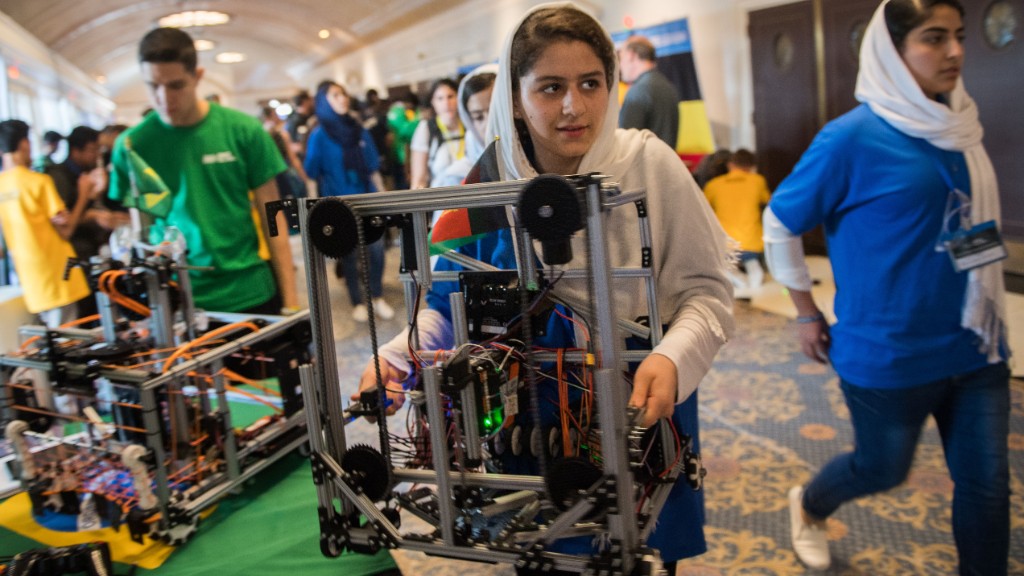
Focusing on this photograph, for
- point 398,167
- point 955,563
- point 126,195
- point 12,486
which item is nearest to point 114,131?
point 398,167

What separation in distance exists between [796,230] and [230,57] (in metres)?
15.3

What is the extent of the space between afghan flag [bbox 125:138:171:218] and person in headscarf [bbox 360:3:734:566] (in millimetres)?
1539

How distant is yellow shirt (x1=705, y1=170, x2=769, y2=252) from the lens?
17.4 ft

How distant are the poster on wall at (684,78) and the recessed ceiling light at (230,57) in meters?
10.4

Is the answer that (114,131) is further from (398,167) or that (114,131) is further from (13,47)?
(398,167)

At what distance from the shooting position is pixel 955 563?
204cm

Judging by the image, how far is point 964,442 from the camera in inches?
64.9

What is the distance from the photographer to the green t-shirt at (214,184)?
2.55 m

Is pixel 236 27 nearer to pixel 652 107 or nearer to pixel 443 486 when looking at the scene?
pixel 652 107

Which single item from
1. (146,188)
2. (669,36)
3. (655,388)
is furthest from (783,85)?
(655,388)

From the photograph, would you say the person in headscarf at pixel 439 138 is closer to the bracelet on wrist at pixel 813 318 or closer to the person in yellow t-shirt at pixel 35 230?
the bracelet on wrist at pixel 813 318

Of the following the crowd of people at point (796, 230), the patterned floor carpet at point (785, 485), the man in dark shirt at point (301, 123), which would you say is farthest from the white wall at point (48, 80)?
the patterned floor carpet at point (785, 485)

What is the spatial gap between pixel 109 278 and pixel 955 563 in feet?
8.20

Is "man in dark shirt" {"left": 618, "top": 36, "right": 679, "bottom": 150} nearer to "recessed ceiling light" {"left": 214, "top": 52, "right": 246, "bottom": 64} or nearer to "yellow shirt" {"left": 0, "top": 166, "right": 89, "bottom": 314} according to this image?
"yellow shirt" {"left": 0, "top": 166, "right": 89, "bottom": 314}
